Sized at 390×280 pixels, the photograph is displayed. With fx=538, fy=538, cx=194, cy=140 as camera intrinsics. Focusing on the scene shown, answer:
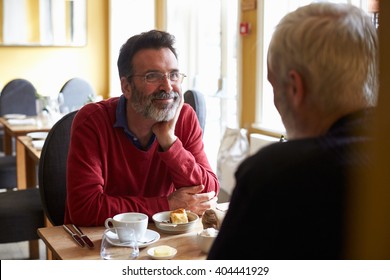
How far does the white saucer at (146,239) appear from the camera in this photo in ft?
3.92

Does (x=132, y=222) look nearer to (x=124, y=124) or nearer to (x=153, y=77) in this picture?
(x=124, y=124)

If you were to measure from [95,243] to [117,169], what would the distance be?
1.18 feet

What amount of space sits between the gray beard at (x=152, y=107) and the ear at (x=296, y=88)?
2.92 ft

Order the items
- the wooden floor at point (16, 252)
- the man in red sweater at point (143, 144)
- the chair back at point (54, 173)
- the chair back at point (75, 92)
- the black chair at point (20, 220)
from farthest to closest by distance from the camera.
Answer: the chair back at point (75, 92), the wooden floor at point (16, 252), the black chair at point (20, 220), the chair back at point (54, 173), the man in red sweater at point (143, 144)

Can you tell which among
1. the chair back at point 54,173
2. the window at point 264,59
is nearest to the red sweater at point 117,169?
the chair back at point 54,173

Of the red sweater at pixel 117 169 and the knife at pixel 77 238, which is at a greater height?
the red sweater at pixel 117 169

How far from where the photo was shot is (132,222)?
122cm

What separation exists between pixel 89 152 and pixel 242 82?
240cm

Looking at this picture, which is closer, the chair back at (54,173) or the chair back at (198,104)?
the chair back at (54,173)

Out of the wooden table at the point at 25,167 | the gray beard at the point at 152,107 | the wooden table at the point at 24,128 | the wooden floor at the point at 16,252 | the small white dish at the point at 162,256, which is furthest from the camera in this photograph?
the wooden table at the point at 24,128

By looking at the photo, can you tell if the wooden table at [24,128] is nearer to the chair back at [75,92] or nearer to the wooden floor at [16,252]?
the wooden floor at [16,252]

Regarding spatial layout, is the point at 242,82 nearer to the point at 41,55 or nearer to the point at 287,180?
the point at 41,55

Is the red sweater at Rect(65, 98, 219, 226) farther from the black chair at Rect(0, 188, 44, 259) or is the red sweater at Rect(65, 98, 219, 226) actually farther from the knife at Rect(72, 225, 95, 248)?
the black chair at Rect(0, 188, 44, 259)

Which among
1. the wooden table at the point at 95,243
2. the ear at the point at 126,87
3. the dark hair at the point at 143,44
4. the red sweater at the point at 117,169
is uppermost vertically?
the dark hair at the point at 143,44
